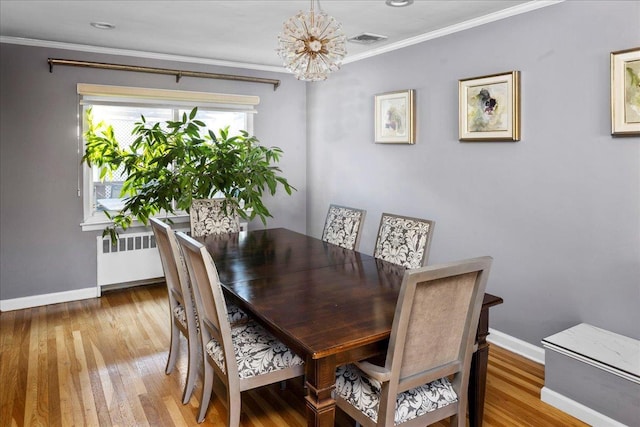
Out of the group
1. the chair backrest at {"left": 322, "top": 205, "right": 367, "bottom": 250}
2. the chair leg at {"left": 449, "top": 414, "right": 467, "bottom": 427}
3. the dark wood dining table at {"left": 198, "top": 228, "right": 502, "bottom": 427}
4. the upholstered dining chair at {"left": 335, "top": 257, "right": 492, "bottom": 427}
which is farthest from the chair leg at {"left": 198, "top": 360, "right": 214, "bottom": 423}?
the chair backrest at {"left": 322, "top": 205, "right": 367, "bottom": 250}

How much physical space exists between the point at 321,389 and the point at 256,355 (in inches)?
20.4

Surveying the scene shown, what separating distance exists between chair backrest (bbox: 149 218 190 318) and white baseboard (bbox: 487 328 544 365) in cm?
215

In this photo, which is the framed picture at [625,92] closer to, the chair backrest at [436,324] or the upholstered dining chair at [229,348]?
the chair backrest at [436,324]

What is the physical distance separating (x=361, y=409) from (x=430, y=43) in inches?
117

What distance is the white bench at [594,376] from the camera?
2143mm

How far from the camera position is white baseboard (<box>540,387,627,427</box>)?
2.21m

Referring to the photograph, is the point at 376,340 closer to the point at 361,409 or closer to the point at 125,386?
the point at 361,409

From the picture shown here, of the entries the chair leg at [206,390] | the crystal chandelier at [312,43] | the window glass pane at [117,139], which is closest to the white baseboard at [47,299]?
the window glass pane at [117,139]

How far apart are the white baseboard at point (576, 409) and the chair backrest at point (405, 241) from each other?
0.96 metres

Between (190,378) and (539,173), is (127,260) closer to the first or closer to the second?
(190,378)

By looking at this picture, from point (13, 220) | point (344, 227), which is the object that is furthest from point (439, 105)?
point (13, 220)

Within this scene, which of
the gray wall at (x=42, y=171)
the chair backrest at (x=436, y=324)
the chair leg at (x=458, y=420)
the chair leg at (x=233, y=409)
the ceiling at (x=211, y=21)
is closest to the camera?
the chair backrest at (x=436, y=324)

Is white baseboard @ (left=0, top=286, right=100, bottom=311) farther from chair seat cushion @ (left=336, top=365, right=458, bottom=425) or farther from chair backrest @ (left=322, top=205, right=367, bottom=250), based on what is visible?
chair seat cushion @ (left=336, top=365, right=458, bottom=425)

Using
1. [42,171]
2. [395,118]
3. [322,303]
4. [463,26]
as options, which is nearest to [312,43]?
[322,303]
